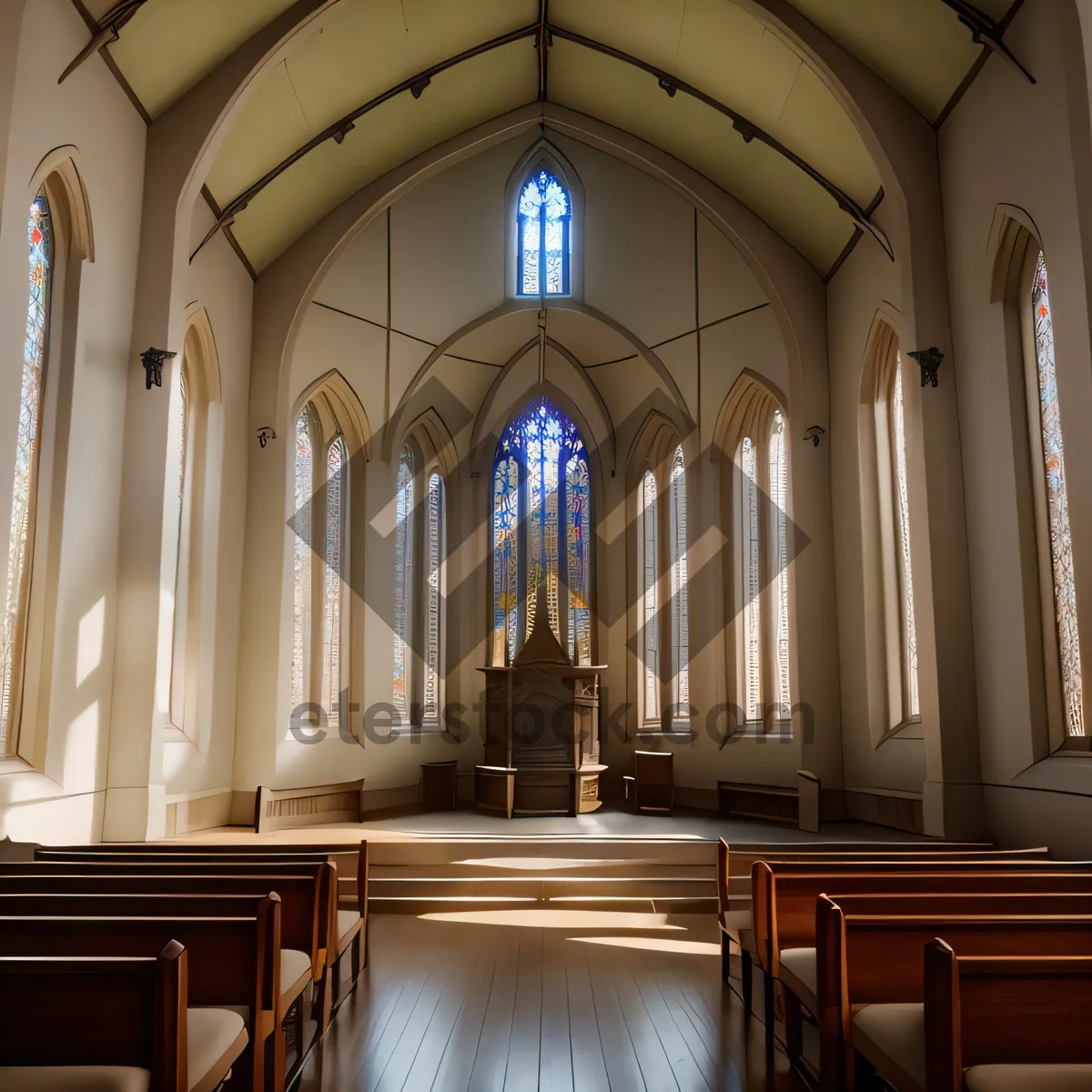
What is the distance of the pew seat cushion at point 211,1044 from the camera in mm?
2506

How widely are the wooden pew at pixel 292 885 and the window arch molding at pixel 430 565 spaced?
6900 millimetres

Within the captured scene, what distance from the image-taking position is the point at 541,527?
13.1 meters

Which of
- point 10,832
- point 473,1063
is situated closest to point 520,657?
point 10,832

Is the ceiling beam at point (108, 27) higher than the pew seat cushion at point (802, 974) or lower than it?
higher

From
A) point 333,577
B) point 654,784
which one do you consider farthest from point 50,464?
point 654,784

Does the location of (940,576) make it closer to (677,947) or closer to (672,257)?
(677,947)

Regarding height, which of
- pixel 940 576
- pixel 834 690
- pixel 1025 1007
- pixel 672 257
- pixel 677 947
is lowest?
pixel 677 947

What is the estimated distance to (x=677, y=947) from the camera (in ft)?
19.7

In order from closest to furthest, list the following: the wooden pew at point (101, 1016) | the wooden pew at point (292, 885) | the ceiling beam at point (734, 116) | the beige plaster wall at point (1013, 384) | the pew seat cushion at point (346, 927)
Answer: the wooden pew at point (101, 1016) < the wooden pew at point (292, 885) < the pew seat cushion at point (346, 927) < the beige plaster wall at point (1013, 384) < the ceiling beam at point (734, 116)

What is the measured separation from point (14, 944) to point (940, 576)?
6338 millimetres

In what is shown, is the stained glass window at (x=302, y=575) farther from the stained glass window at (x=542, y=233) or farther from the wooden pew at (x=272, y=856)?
the wooden pew at (x=272, y=856)

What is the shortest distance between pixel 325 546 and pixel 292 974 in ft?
26.0

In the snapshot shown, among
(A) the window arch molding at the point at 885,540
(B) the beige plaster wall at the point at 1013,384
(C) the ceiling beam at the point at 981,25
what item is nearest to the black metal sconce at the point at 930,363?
(B) the beige plaster wall at the point at 1013,384

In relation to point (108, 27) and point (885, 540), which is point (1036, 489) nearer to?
point (885, 540)
